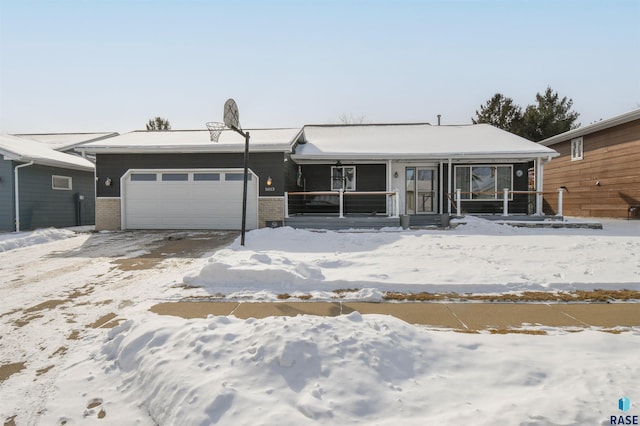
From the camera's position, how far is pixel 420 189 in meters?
15.1

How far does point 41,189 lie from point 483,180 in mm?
17049

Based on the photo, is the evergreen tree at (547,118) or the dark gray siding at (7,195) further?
the evergreen tree at (547,118)

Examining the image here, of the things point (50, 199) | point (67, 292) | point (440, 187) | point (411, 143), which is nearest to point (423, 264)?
point (67, 292)

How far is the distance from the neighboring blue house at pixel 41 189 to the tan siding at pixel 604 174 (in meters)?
22.2

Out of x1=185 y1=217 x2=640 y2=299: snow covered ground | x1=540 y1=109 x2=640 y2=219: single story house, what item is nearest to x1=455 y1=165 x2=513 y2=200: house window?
x1=540 y1=109 x2=640 y2=219: single story house

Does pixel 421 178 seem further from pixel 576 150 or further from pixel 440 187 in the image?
pixel 576 150

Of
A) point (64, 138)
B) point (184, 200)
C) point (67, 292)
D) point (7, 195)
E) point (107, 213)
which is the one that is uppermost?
point (64, 138)

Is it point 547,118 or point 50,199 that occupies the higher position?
point 547,118

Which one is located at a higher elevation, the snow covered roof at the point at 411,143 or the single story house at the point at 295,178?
the snow covered roof at the point at 411,143

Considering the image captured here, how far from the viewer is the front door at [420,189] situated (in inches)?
591

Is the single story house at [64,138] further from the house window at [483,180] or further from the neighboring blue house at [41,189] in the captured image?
the house window at [483,180]

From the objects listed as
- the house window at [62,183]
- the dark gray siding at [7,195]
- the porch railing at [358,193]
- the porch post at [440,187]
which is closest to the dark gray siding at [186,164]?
the porch railing at [358,193]

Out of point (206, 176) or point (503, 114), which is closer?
point (206, 176)

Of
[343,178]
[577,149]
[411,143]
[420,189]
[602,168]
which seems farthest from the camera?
[577,149]
